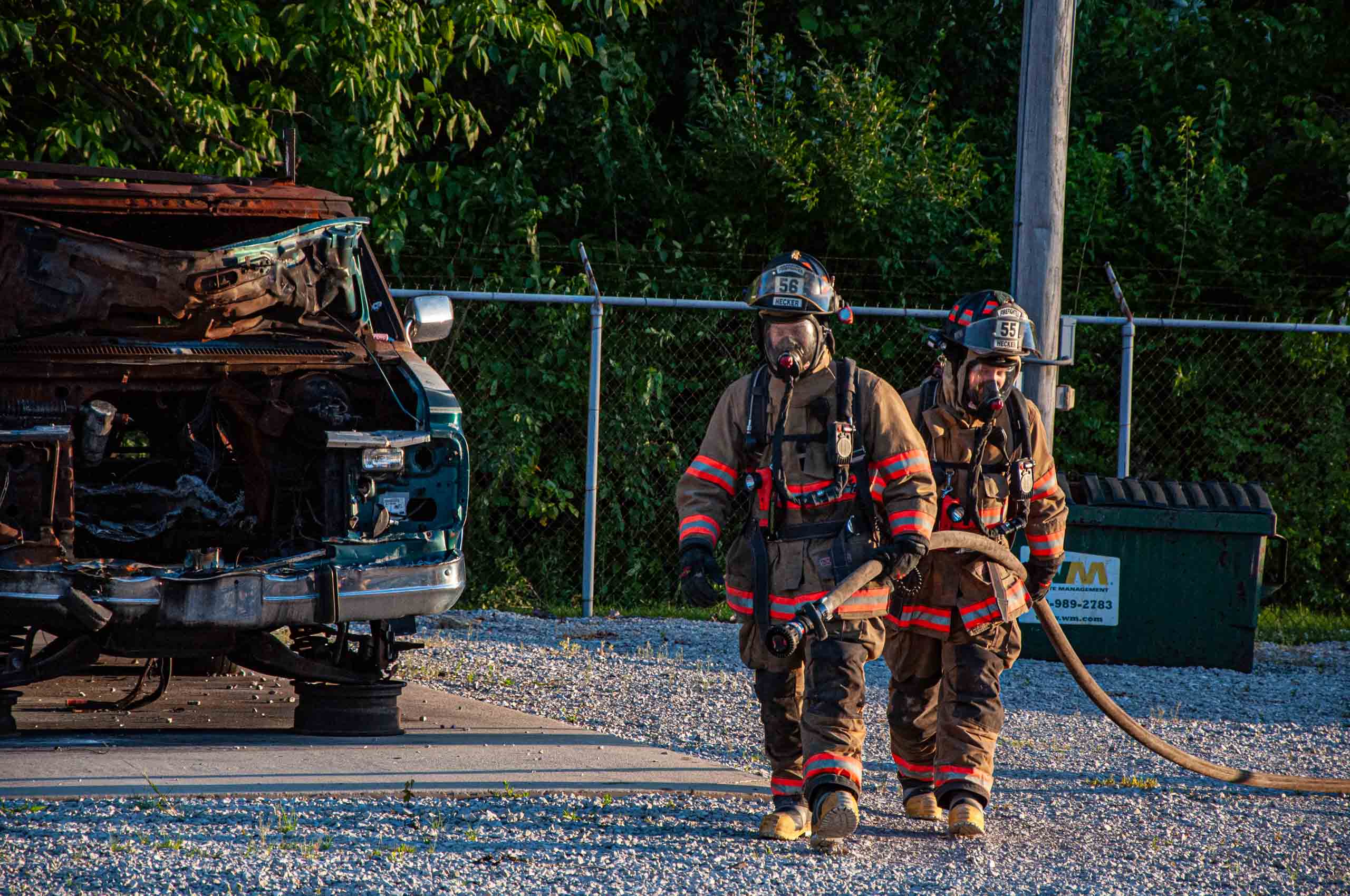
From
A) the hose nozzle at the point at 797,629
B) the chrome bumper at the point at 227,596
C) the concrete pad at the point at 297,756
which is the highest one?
the hose nozzle at the point at 797,629

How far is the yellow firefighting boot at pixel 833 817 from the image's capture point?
5008 millimetres

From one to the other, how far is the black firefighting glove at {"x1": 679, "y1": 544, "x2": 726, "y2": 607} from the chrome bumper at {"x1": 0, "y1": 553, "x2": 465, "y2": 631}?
1379 mm

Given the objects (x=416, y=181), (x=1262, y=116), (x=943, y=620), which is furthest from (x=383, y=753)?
(x=1262, y=116)

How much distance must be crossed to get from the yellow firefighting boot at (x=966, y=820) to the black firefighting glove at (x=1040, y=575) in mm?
884

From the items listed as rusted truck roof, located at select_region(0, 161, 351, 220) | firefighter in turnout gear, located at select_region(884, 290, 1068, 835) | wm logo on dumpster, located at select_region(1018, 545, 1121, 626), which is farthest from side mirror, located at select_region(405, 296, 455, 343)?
wm logo on dumpster, located at select_region(1018, 545, 1121, 626)

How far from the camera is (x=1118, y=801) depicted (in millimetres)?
6090

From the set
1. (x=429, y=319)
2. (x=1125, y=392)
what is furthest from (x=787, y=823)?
(x=1125, y=392)

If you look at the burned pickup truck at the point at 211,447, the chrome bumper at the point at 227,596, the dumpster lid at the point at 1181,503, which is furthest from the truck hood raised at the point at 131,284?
the dumpster lid at the point at 1181,503

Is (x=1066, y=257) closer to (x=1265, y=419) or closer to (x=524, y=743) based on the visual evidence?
(x=1265, y=419)

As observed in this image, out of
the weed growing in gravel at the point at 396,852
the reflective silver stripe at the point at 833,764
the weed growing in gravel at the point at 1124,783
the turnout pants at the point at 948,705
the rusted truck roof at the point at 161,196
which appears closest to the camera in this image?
the weed growing in gravel at the point at 396,852

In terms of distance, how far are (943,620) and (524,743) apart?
1848 mm

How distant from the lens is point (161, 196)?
6.76m

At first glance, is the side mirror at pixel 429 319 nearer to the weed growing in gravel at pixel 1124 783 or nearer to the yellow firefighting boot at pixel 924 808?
the yellow firefighting boot at pixel 924 808

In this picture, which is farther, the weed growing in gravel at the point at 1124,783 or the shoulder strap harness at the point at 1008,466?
the weed growing in gravel at the point at 1124,783
